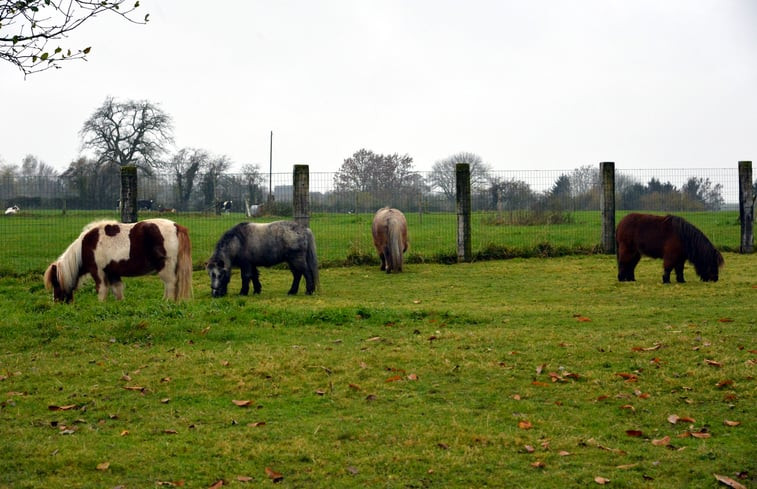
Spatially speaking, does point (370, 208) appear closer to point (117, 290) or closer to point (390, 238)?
point (390, 238)

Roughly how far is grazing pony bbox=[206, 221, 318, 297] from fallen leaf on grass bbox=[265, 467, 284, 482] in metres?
8.68

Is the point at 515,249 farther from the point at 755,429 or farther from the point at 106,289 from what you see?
the point at 755,429

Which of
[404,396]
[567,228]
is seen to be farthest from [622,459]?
[567,228]

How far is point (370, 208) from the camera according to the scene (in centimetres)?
1994

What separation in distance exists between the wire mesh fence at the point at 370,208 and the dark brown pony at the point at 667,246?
4.88 meters

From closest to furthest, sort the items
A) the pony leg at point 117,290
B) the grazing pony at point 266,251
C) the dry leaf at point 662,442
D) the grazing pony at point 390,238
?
the dry leaf at point 662,442, the pony leg at point 117,290, the grazing pony at point 266,251, the grazing pony at point 390,238

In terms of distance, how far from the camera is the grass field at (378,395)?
5102mm

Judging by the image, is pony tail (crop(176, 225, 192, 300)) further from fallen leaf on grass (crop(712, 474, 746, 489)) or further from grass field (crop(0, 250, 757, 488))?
fallen leaf on grass (crop(712, 474, 746, 489))

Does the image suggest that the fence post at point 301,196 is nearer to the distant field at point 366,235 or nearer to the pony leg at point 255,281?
the distant field at point 366,235

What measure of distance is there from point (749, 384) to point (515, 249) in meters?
12.6

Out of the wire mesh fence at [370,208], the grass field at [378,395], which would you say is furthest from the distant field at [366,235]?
the grass field at [378,395]

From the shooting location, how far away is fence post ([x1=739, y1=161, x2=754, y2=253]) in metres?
19.4

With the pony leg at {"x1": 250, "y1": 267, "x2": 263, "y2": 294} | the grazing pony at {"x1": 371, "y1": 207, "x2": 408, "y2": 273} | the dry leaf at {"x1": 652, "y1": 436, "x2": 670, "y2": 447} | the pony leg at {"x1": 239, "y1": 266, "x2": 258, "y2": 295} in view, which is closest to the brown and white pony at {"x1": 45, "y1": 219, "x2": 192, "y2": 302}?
the pony leg at {"x1": 239, "y1": 266, "x2": 258, "y2": 295}

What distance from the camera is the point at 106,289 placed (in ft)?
40.2
